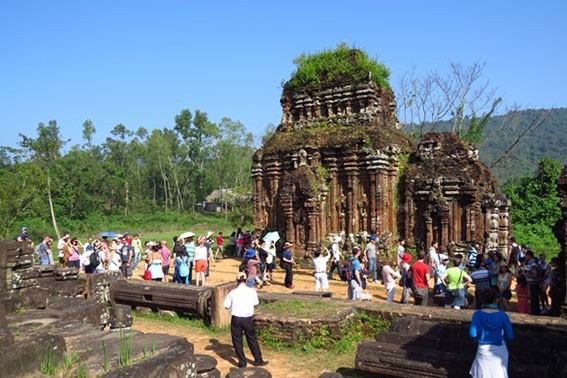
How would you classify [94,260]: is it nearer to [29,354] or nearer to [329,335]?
[329,335]

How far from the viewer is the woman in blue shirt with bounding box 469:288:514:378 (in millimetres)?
5145

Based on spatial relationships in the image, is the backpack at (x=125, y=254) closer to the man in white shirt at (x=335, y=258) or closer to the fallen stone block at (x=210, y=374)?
the man in white shirt at (x=335, y=258)

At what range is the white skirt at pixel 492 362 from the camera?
5133 mm

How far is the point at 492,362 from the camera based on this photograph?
5148 millimetres

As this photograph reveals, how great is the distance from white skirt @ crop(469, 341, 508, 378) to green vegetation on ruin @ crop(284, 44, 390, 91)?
46.4 feet

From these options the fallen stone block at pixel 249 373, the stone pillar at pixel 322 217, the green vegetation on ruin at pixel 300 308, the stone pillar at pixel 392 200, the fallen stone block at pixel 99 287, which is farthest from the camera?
the stone pillar at pixel 322 217

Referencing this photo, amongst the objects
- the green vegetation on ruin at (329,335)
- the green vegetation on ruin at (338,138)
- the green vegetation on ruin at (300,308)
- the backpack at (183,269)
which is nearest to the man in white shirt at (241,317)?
the green vegetation on ruin at (329,335)

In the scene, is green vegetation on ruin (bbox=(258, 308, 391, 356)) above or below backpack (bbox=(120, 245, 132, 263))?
below

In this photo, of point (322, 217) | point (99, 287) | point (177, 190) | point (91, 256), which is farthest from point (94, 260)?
point (177, 190)

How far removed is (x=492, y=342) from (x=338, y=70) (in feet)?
49.7

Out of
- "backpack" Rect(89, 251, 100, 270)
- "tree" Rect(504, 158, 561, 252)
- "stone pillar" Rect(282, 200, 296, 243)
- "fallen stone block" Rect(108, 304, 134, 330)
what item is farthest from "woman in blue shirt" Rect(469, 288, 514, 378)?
"tree" Rect(504, 158, 561, 252)

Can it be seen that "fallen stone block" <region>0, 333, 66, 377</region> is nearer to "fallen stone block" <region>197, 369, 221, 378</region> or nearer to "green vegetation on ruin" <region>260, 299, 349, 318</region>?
"fallen stone block" <region>197, 369, 221, 378</region>

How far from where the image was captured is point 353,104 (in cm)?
1834

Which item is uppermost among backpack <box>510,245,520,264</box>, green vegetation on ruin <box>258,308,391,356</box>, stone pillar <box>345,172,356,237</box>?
stone pillar <box>345,172,356,237</box>
